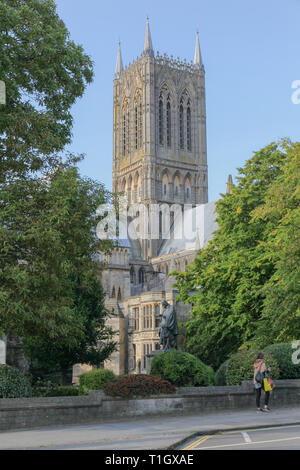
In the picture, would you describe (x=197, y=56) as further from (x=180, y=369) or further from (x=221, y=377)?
(x=180, y=369)

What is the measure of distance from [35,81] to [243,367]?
11827 mm

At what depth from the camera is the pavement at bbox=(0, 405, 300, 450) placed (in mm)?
11539

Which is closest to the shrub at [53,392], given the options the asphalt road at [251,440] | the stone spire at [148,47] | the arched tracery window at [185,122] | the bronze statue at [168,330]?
the bronze statue at [168,330]

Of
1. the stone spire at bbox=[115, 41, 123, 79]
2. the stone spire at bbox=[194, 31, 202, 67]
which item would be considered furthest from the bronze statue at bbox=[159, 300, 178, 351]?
the stone spire at bbox=[115, 41, 123, 79]

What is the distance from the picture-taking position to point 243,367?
20797 mm

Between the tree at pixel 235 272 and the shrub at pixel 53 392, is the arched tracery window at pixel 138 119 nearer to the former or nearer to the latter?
the tree at pixel 235 272

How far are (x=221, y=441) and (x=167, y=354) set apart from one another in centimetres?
817

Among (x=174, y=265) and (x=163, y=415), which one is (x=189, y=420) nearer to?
(x=163, y=415)

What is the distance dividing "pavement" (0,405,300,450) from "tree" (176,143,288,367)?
11280 millimetres

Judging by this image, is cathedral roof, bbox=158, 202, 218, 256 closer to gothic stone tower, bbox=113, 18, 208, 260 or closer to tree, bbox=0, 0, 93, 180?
gothic stone tower, bbox=113, 18, 208, 260

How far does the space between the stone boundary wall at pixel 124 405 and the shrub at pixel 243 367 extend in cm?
71

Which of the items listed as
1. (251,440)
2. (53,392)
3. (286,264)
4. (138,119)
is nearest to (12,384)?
(251,440)

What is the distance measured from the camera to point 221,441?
1160cm

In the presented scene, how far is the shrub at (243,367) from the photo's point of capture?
2031cm
